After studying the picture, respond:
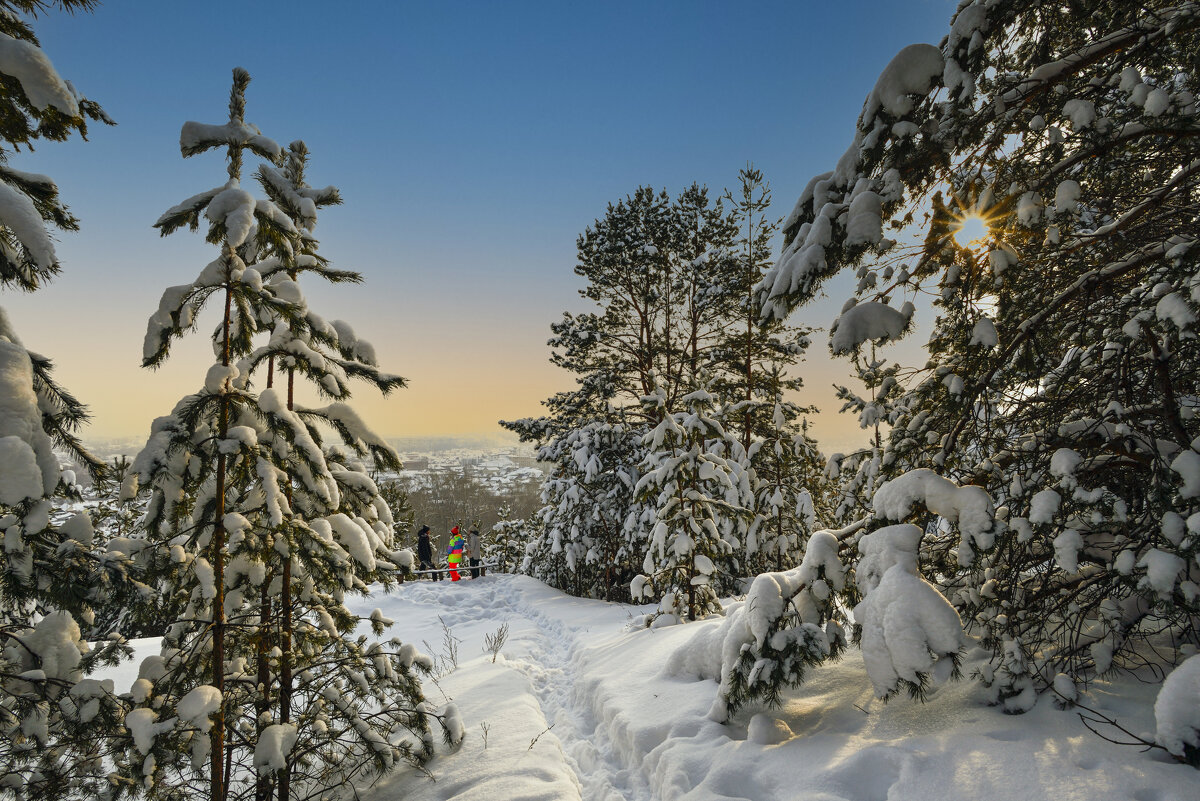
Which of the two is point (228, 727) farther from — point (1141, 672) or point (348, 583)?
point (1141, 672)

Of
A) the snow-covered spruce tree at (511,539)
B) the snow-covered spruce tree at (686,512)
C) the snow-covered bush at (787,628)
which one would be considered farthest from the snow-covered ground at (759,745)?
the snow-covered spruce tree at (511,539)

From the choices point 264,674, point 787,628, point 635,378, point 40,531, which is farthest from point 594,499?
point 40,531

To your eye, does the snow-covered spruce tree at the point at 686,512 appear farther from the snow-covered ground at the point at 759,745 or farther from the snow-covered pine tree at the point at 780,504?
the snow-covered pine tree at the point at 780,504

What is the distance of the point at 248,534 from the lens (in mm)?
2846

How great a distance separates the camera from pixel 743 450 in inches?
399

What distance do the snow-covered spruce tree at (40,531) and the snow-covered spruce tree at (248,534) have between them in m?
0.30

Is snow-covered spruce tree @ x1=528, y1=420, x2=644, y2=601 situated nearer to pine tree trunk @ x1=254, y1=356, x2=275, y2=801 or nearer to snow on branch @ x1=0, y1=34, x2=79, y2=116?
pine tree trunk @ x1=254, y1=356, x2=275, y2=801

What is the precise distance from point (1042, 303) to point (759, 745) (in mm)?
3490

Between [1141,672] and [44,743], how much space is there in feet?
20.9

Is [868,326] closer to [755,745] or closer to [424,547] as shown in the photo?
[755,745]

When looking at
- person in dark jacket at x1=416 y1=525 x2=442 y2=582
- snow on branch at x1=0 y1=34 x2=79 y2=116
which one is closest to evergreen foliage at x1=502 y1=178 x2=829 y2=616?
person in dark jacket at x1=416 y1=525 x2=442 y2=582

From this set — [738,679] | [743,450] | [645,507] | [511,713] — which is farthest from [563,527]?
[738,679]

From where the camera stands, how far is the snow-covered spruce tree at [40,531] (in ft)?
7.99

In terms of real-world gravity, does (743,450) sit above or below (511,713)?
above
